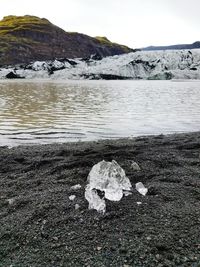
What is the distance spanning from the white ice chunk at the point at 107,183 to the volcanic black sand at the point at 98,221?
131mm

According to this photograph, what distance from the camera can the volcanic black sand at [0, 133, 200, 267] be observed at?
14.3ft

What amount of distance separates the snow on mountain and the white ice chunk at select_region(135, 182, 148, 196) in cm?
8514

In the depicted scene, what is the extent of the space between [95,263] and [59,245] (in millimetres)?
570

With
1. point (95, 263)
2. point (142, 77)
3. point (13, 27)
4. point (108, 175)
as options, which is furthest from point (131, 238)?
point (13, 27)

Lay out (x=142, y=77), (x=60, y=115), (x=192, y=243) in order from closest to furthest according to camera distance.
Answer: (x=192, y=243), (x=60, y=115), (x=142, y=77)

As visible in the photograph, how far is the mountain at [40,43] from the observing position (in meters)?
151

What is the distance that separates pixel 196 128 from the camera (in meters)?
15.8

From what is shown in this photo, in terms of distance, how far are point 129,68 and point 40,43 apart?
281 feet

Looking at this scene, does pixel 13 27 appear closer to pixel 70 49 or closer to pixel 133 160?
pixel 70 49

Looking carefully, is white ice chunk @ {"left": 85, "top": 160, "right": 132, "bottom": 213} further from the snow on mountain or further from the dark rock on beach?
the dark rock on beach

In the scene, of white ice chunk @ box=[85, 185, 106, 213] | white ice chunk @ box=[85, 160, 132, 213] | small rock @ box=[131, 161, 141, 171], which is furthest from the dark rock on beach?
white ice chunk @ box=[85, 185, 106, 213]

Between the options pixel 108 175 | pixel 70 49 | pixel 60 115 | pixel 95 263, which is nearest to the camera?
pixel 95 263

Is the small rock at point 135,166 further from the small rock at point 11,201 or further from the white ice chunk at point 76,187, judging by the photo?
the small rock at point 11,201

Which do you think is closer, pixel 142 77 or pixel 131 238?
pixel 131 238
